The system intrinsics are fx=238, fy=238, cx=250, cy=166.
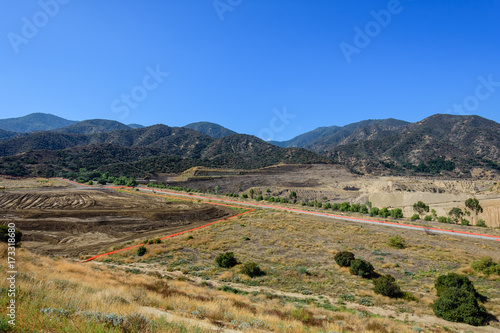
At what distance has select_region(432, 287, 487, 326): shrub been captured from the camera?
35.0 ft

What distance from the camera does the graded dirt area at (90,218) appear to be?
81.1 feet

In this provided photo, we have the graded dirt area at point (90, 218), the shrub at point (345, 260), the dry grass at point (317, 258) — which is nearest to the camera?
the dry grass at point (317, 258)

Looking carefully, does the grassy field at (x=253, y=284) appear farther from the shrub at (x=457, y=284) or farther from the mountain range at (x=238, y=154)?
the mountain range at (x=238, y=154)

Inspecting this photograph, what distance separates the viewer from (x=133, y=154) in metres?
134

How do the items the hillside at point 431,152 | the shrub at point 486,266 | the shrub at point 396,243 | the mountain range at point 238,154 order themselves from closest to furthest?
the shrub at point 486,266 → the shrub at point 396,243 → the mountain range at point 238,154 → the hillside at point 431,152

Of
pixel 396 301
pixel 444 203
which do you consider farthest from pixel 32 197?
pixel 444 203

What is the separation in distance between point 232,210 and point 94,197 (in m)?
30.3

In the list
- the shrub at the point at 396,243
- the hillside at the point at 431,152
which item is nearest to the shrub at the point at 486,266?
the shrub at the point at 396,243

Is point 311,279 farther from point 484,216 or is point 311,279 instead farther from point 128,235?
point 484,216

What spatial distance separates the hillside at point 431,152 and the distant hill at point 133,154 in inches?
2178

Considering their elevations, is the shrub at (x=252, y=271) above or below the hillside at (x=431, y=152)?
below

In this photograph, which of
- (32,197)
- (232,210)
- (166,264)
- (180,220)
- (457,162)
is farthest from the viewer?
(457,162)

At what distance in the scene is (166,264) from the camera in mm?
19094

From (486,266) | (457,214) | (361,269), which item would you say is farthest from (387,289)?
(457,214)
